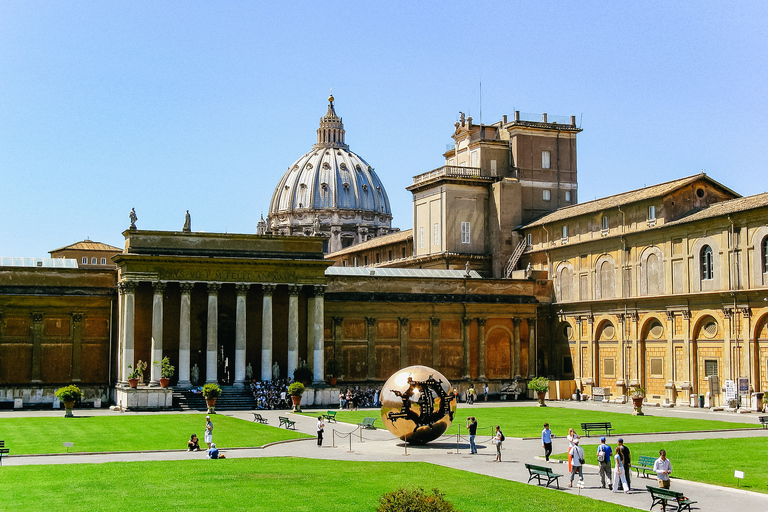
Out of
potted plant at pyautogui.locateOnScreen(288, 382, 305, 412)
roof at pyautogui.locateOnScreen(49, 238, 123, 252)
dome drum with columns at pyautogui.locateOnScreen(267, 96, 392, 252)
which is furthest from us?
dome drum with columns at pyautogui.locateOnScreen(267, 96, 392, 252)

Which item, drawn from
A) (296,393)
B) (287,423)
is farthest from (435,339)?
(287,423)

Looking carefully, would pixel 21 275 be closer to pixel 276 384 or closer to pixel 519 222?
pixel 276 384

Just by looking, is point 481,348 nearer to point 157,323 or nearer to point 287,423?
point 157,323

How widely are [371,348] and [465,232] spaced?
15.0 metres

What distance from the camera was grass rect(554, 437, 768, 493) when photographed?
26047mm

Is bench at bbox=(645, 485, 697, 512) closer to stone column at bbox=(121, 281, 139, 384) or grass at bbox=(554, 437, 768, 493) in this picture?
grass at bbox=(554, 437, 768, 493)

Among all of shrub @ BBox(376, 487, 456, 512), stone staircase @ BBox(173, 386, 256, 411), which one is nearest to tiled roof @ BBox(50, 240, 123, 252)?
stone staircase @ BBox(173, 386, 256, 411)

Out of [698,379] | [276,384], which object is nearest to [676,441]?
[698,379]

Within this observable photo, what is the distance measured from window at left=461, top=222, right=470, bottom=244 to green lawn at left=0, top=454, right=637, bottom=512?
4641cm

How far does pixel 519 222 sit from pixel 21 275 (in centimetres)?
3603

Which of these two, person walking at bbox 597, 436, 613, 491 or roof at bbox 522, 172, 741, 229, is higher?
roof at bbox 522, 172, 741, 229

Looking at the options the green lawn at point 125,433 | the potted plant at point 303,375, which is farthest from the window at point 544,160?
the green lawn at point 125,433

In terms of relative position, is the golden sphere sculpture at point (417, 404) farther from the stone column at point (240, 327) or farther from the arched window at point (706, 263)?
the arched window at point (706, 263)

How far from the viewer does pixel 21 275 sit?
58656mm
